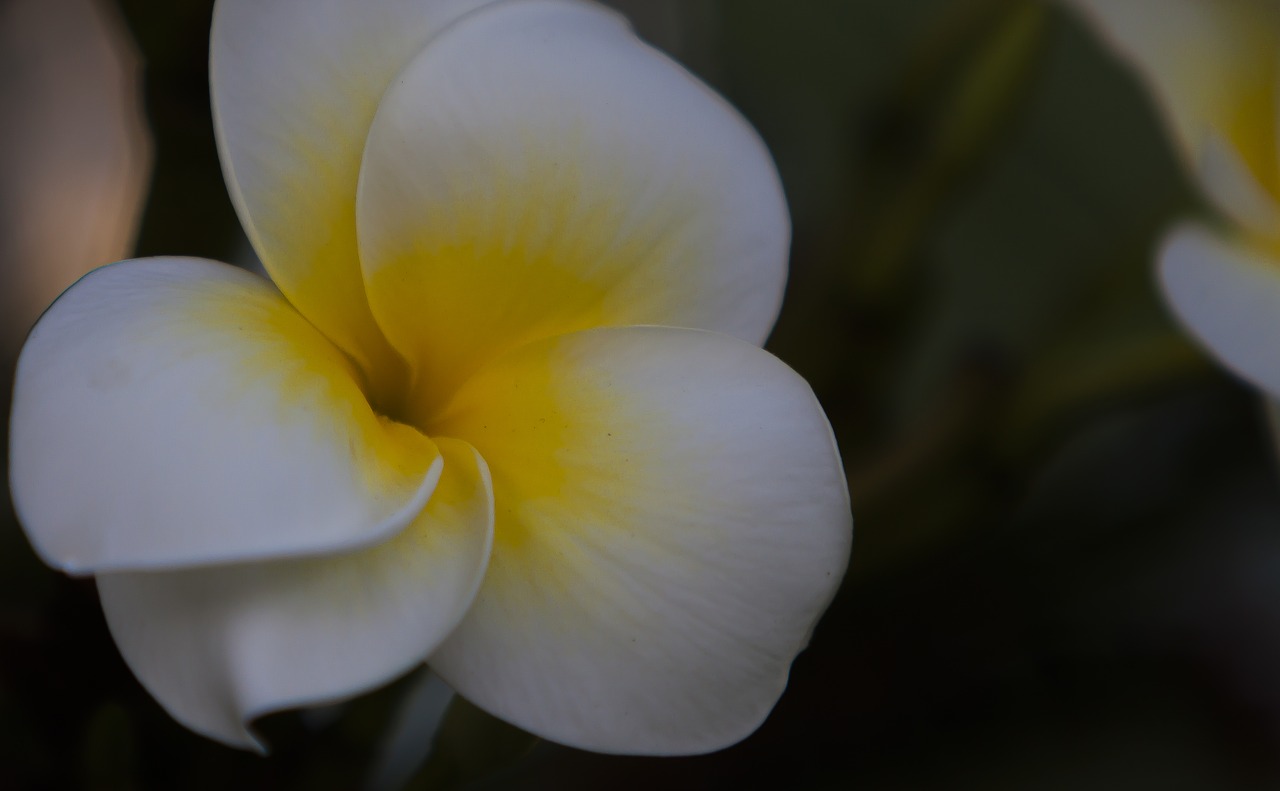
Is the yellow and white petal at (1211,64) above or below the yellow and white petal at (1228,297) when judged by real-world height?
above

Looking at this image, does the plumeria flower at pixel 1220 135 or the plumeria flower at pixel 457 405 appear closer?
the plumeria flower at pixel 457 405

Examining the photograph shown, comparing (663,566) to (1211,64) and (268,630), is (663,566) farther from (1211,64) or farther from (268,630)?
(1211,64)

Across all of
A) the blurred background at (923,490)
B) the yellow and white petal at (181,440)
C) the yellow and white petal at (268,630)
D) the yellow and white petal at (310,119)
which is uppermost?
the yellow and white petal at (310,119)

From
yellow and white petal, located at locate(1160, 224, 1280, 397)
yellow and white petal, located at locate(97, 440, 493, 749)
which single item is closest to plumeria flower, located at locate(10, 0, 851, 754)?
yellow and white petal, located at locate(97, 440, 493, 749)

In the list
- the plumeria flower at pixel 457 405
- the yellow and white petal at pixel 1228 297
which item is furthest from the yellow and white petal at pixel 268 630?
the yellow and white petal at pixel 1228 297

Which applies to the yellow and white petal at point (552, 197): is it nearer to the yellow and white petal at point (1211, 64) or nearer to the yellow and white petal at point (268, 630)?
the yellow and white petal at point (268, 630)

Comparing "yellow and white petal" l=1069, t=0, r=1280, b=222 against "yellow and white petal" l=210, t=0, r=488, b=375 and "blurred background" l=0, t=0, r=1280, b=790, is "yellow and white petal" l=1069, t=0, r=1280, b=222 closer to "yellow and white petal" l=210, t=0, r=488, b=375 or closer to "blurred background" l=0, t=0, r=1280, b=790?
"blurred background" l=0, t=0, r=1280, b=790
